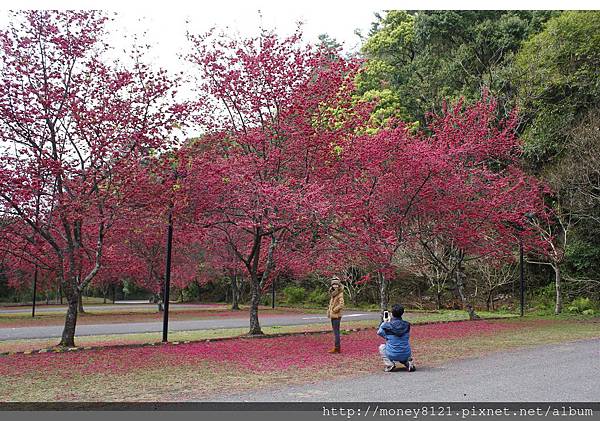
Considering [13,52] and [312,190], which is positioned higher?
[13,52]

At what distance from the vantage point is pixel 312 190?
1153 cm

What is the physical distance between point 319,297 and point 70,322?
21.2 meters

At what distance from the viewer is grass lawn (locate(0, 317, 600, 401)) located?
639 centimetres

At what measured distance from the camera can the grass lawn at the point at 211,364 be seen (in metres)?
6.39

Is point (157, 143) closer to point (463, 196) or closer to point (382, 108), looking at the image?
point (463, 196)

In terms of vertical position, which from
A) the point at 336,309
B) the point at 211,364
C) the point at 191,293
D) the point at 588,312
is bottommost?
the point at 191,293

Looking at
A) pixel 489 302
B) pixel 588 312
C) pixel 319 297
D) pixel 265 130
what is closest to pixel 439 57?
pixel 489 302

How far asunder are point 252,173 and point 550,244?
12.3m

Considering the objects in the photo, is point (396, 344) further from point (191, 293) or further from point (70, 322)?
point (191, 293)

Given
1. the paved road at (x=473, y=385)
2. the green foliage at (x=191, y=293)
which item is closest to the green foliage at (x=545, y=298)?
the paved road at (x=473, y=385)

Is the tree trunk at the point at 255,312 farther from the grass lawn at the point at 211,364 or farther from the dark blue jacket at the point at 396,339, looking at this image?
the dark blue jacket at the point at 396,339

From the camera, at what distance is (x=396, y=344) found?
766cm

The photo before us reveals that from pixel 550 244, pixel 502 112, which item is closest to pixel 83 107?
pixel 550 244

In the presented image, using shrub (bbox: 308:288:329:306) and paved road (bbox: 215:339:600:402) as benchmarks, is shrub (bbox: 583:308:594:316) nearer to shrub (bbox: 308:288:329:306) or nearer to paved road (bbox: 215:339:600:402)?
paved road (bbox: 215:339:600:402)
